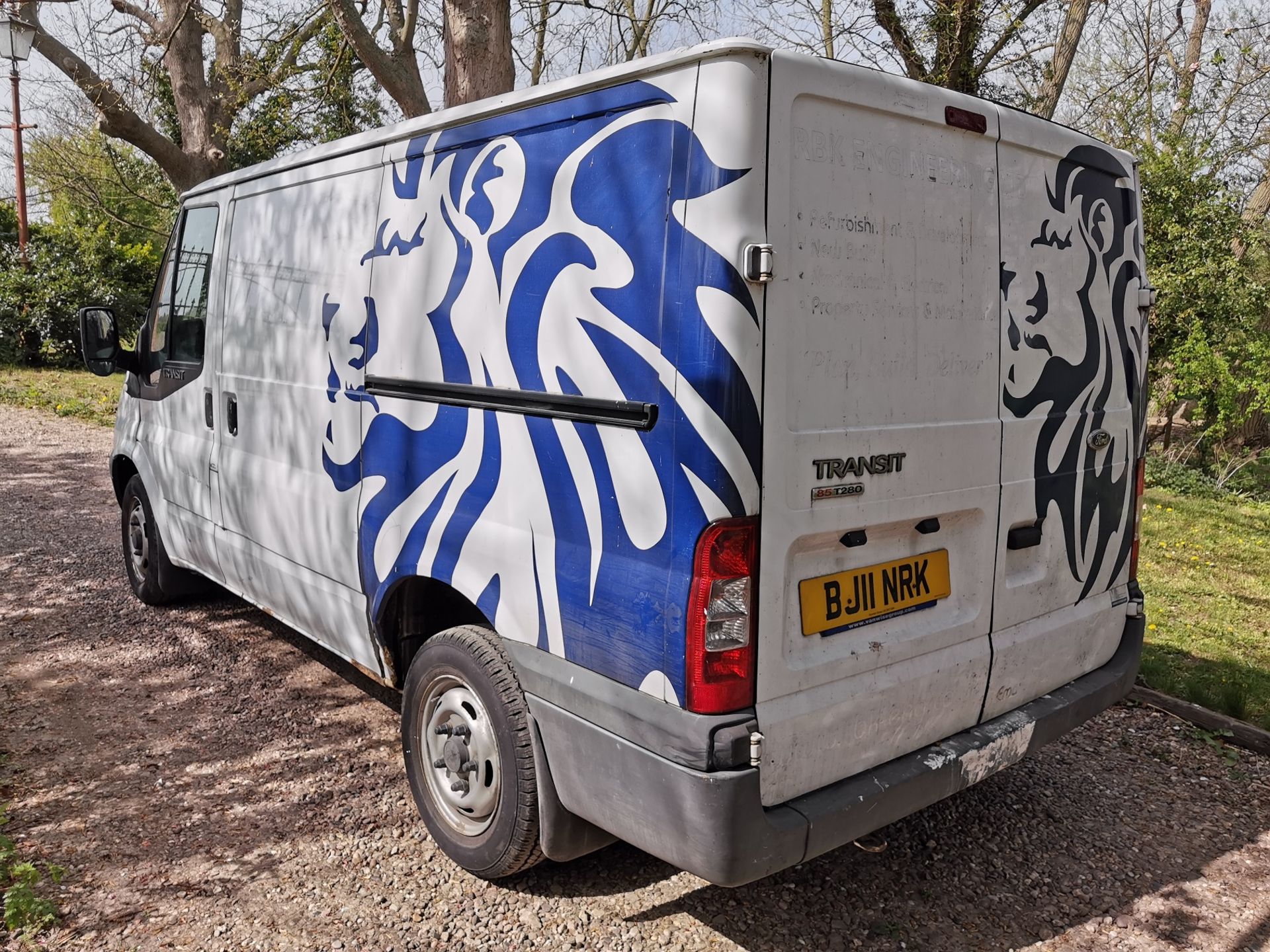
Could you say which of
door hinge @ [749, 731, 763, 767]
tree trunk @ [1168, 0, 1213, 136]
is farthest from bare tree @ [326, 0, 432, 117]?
tree trunk @ [1168, 0, 1213, 136]

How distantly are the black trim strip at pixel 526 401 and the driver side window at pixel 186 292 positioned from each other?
179cm

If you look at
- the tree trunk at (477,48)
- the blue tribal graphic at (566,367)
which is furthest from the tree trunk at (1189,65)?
the blue tribal graphic at (566,367)

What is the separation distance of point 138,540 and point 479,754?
12.1ft

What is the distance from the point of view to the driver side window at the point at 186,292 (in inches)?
186

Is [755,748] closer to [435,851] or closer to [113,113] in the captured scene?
[435,851]

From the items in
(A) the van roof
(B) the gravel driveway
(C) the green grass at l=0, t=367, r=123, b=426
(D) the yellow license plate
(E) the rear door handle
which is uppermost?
(A) the van roof

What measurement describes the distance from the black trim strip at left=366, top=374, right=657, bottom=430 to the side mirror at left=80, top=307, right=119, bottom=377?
7.80 ft

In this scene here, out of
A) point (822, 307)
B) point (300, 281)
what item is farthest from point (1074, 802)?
point (300, 281)

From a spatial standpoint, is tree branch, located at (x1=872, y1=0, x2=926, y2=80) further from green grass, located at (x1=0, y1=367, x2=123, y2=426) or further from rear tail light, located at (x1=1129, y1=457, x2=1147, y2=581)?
green grass, located at (x1=0, y1=367, x2=123, y2=426)

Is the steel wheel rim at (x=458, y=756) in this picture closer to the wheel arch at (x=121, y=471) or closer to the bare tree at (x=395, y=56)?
the wheel arch at (x=121, y=471)

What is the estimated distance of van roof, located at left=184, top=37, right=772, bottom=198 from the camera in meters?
2.28

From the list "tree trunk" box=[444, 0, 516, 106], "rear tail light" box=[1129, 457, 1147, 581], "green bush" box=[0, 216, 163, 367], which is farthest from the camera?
"green bush" box=[0, 216, 163, 367]

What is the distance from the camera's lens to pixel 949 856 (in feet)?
10.9

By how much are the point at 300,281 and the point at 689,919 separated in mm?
2747
